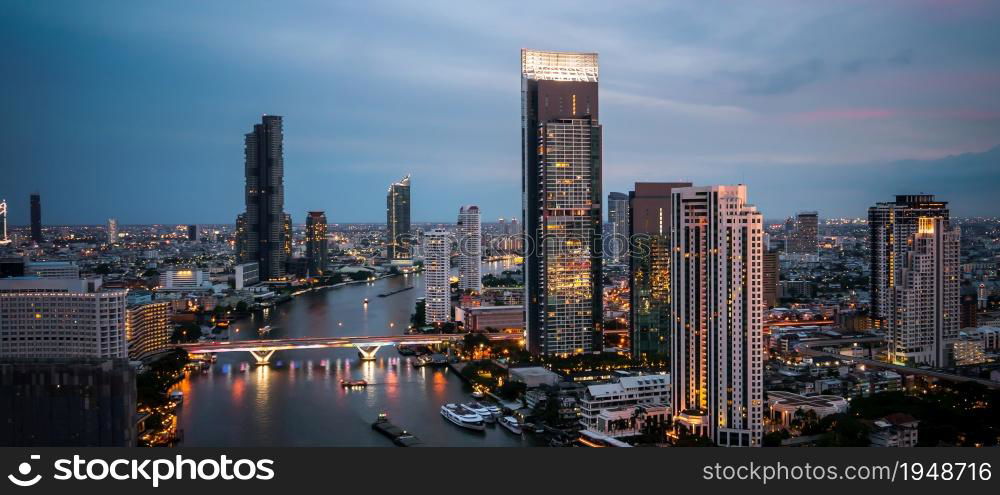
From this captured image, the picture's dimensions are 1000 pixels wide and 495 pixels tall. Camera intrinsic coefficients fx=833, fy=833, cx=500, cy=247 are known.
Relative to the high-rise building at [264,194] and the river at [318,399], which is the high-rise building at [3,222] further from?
the high-rise building at [264,194]

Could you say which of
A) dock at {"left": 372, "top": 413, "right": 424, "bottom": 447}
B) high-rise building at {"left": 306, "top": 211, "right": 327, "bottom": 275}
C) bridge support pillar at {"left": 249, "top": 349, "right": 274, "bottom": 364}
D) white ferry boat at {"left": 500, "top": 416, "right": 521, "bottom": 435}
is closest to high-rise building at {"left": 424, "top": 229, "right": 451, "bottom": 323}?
bridge support pillar at {"left": 249, "top": 349, "right": 274, "bottom": 364}

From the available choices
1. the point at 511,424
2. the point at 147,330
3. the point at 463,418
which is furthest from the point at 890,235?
the point at 147,330

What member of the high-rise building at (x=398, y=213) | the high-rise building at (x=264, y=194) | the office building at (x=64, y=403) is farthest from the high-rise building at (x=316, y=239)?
the office building at (x=64, y=403)

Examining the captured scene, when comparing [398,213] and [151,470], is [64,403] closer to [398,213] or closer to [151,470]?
[151,470]

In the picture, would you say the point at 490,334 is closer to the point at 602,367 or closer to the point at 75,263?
the point at 602,367

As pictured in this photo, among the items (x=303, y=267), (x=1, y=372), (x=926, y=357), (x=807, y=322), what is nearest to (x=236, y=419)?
(x=1, y=372)

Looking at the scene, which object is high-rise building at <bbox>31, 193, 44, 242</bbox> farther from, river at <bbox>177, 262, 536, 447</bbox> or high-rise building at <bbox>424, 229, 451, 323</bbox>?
high-rise building at <bbox>424, 229, 451, 323</bbox>
